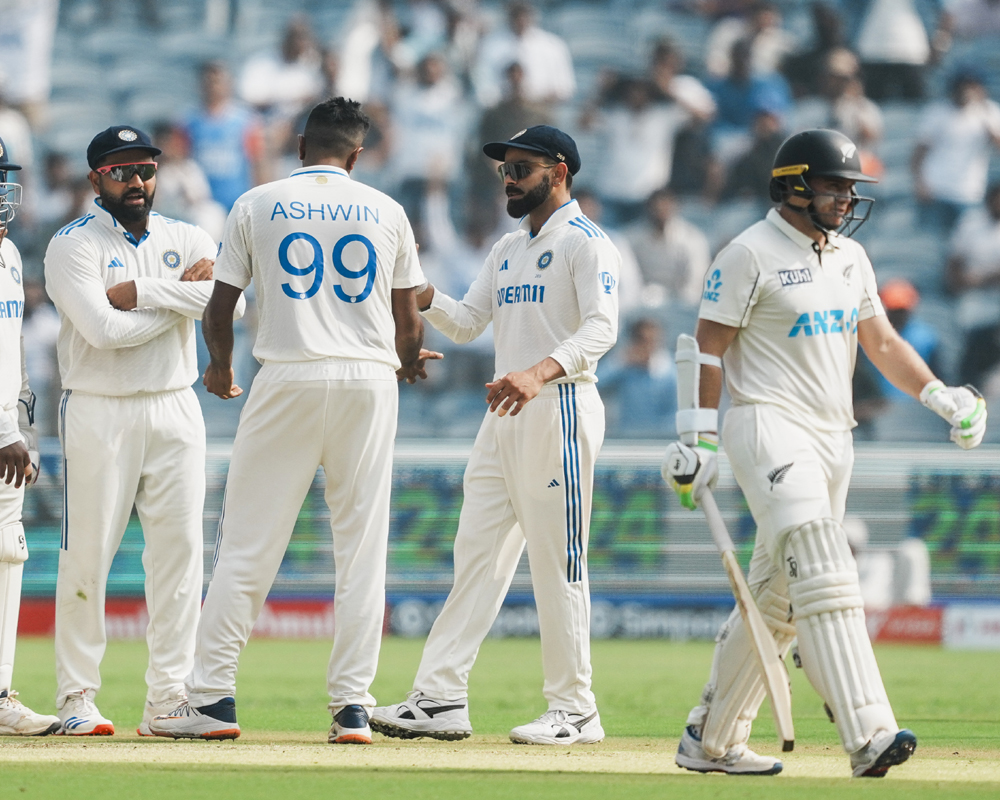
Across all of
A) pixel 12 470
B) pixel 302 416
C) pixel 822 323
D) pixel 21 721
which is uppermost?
pixel 822 323

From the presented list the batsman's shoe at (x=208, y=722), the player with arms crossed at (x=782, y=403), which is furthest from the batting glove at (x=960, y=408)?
the batsman's shoe at (x=208, y=722)

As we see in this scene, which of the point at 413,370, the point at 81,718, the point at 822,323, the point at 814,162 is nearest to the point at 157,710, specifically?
the point at 81,718

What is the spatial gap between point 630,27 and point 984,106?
13.3ft

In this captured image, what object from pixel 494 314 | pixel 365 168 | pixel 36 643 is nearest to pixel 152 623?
pixel 494 314

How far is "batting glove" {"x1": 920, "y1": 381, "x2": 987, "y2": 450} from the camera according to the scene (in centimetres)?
498

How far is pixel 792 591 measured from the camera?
15.1 feet

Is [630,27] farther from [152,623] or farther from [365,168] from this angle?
[152,623]

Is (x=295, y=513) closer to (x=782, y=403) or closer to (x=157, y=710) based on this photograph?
(x=157, y=710)

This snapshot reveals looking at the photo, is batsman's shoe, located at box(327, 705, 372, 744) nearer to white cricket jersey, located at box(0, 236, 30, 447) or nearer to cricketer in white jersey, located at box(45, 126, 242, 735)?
cricketer in white jersey, located at box(45, 126, 242, 735)

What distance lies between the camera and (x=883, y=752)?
436cm

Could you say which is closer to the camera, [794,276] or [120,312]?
[794,276]

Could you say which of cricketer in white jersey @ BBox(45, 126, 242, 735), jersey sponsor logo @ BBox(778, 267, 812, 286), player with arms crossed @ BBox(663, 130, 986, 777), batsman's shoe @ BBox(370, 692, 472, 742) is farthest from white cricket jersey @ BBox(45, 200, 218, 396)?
jersey sponsor logo @ BBox(778, 267, 812, 286)

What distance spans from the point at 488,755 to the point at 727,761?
84 cm

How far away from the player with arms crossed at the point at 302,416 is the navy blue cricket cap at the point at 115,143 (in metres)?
0.73
